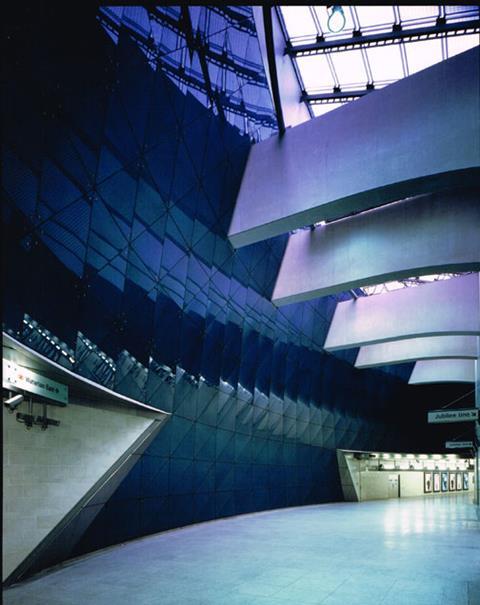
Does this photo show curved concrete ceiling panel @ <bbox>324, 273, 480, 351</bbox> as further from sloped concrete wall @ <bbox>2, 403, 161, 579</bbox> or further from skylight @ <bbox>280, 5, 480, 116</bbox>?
sloped concrete wall @ <bbox>2, 403, 161, 579</bbox>

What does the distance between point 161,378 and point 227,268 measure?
20.9 feet

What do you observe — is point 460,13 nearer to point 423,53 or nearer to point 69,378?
point 423,53

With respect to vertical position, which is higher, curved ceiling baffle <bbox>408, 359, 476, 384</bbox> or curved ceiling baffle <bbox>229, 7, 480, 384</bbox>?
curved ceiling baffle <bbox>229, 7, 480, 384</bbox>

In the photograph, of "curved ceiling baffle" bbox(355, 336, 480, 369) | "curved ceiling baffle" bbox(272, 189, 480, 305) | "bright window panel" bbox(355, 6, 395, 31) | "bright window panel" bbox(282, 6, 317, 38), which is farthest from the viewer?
"curved ceiling baffle" bbox(355, 336, 480, 369)

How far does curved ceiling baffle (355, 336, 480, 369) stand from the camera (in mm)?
34531

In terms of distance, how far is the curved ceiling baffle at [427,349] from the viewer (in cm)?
3453

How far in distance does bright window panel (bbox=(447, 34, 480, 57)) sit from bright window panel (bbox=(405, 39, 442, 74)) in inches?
11.6

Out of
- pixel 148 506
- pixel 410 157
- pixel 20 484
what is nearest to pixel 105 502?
pixel 148 506

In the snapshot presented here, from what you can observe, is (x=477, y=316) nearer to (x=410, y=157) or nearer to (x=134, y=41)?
(x=410, y=157)

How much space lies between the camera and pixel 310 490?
33312 millimetres

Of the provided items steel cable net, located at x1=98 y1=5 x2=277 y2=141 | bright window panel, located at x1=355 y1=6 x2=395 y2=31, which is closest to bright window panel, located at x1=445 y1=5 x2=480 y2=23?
bright window panel, located at x1=355 y1=6 x2=395 y2=31

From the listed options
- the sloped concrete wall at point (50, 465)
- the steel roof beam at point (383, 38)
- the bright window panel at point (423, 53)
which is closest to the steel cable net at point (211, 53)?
the steel roof beam at point (383, 38)

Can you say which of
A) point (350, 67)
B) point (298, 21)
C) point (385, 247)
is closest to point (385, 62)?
point (350, 67)

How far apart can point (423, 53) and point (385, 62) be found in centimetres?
127
